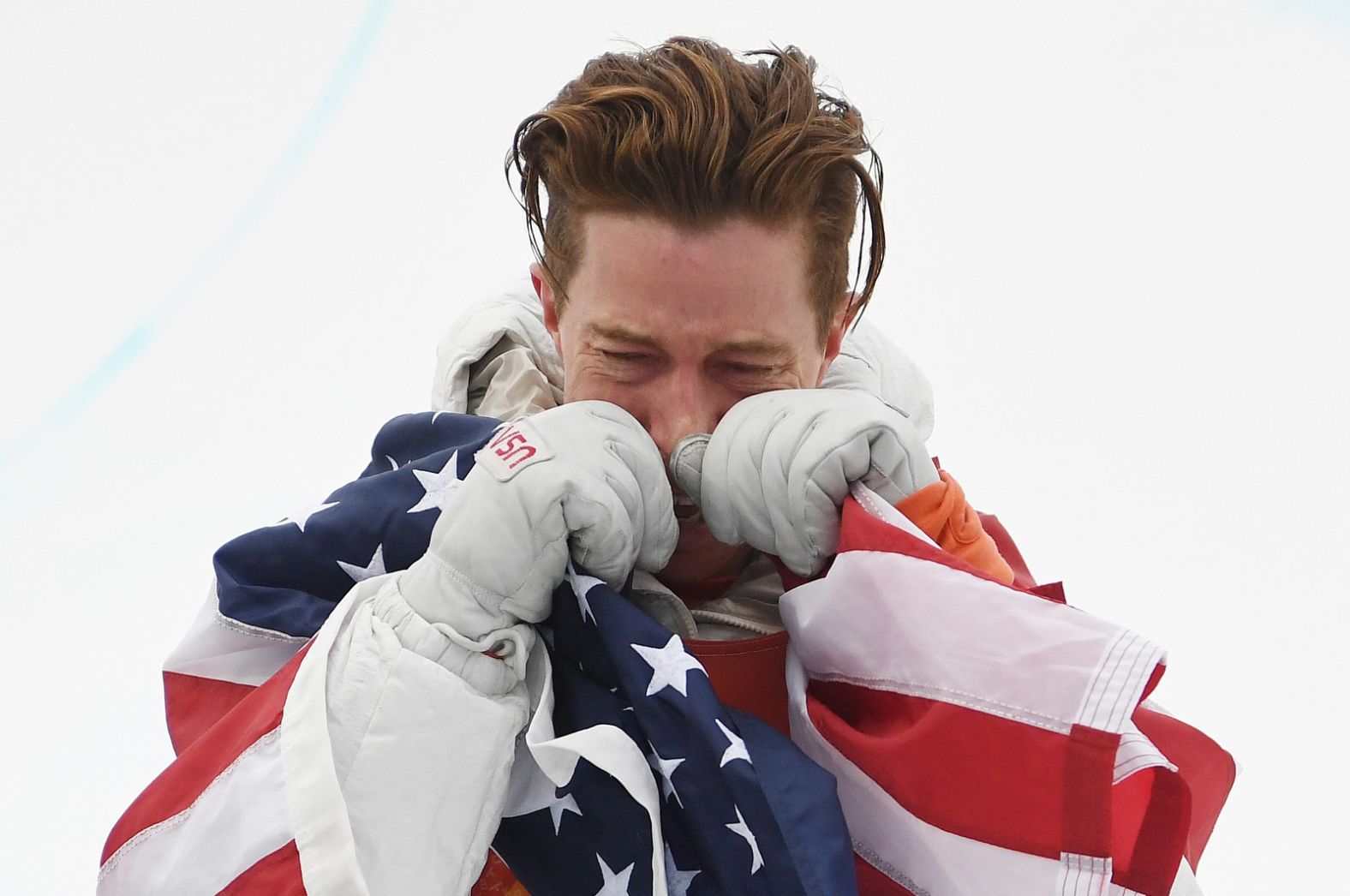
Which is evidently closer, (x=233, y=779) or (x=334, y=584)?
(x=233, y=779)

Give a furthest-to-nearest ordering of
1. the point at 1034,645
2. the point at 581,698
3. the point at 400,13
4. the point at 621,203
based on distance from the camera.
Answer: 1. the point at 400,13
2. the point at 621,203
3. the point at 581,698
4. the point at 1034,645

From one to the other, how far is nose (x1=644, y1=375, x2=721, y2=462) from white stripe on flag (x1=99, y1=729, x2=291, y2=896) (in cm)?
32

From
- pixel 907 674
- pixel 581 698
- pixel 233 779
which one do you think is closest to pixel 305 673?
pixel 233 779

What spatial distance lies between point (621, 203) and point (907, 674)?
40 cm

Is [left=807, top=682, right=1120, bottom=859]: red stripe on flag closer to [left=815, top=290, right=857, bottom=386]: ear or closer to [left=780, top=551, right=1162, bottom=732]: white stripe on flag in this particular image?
[left=780, top=551, right=1162, bottom=732]: white stripe on flag

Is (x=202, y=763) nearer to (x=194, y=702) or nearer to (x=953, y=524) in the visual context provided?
(x=194, y=702)

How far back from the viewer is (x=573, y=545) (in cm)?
81

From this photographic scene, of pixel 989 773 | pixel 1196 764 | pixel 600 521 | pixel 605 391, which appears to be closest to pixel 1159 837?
pixel 989 773

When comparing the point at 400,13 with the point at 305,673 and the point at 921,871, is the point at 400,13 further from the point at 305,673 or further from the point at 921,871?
the point at 921,871

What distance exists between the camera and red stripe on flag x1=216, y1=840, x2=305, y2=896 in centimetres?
71

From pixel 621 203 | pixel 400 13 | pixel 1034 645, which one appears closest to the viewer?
pixel 1034 645

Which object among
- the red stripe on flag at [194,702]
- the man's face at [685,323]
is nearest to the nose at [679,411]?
the man's face at [685,323]

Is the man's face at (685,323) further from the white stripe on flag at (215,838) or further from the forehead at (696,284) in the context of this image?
the white stripe on flag at (215,838)

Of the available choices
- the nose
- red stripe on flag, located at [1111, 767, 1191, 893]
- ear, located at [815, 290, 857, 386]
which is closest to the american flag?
red stripe on flag, located at [1111, 767, 1191, 893]
